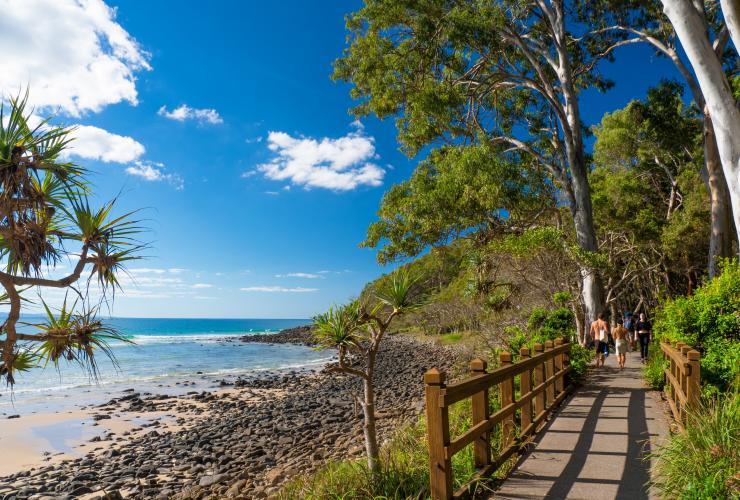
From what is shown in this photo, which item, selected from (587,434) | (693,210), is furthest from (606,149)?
(587,434)

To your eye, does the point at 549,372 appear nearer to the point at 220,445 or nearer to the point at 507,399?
the point at 507,399

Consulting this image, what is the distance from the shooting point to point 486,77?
20094 millimetres

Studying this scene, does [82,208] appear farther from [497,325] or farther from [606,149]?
[606,149]

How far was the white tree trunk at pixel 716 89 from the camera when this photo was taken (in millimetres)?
7879

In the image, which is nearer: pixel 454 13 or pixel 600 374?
pixel 600 374

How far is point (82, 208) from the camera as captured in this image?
391 cm

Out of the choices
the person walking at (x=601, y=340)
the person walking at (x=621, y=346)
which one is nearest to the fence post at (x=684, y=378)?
the person walking at (x=621, y=346)

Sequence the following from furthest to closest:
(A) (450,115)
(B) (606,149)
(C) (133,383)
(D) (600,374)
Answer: (B) (606,149) → (C) (133,383) → (A) (450,115) → (D) (600,374)

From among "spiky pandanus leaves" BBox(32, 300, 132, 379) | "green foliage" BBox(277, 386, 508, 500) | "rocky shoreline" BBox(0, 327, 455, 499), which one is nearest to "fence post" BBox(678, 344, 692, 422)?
"green foliage" BBox(277, 386, 508, 500)

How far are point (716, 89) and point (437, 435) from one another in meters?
7.21

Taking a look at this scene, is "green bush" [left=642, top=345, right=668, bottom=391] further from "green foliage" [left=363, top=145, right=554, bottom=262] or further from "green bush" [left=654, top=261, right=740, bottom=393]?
"green foliage" [left=363, top=145, right=554, bottom=262]

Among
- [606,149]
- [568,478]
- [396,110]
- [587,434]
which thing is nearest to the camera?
[568,478]

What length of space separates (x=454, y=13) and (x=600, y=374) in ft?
39.5

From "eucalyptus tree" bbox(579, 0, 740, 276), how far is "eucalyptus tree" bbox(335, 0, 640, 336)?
2.62ft
